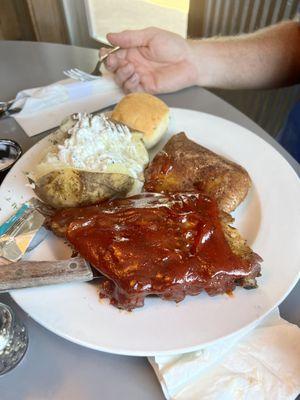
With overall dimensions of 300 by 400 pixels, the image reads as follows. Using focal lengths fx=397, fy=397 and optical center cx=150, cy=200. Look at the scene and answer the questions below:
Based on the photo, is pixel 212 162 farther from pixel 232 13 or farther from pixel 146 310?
pixel 232 13

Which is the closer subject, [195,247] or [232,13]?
[195,247]

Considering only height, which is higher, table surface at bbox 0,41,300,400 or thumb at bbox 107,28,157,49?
thumb at bbox 107,28,157,49

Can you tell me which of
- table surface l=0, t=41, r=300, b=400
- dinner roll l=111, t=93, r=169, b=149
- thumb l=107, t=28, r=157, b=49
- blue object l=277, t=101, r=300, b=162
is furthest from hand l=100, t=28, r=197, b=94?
table surface l=0, t=41, r=300, b=400

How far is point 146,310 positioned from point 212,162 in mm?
482

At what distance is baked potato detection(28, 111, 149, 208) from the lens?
978mm

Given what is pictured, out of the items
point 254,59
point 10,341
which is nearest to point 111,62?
point 254,59

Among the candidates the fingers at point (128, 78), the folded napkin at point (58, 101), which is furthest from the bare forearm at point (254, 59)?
the folded napkin at point (58, 101)

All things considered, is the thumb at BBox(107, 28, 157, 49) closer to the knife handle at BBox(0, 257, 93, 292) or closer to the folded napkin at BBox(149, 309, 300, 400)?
the knife handle at BBox(0, 257, 93, 292)

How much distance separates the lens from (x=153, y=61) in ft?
5.21

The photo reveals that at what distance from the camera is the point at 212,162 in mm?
1105

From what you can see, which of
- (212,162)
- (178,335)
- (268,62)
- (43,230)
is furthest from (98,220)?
(268,62)

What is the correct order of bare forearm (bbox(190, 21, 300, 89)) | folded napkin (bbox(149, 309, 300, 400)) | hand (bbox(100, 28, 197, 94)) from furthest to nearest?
bare forearm (bbox(190, 21, 300, 89)) → hand (bbox(100, 28, 197, 94)) → folded napkin (bbox(149, 309, 300, 400))

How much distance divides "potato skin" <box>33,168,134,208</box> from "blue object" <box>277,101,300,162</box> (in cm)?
86

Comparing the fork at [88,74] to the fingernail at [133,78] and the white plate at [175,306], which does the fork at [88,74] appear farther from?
the white plate at [175,306]
